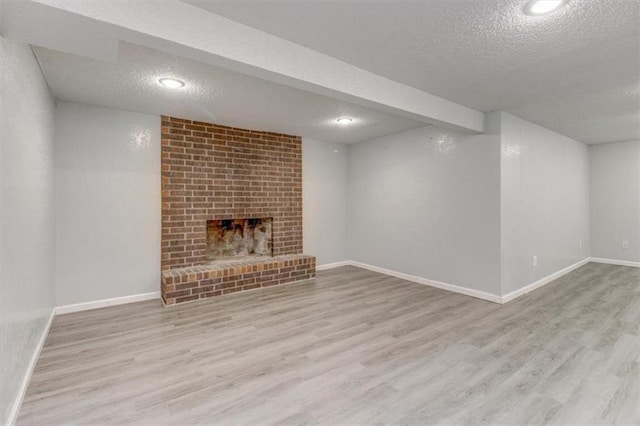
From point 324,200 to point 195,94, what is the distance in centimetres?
290

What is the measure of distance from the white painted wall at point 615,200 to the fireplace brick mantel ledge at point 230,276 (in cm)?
542

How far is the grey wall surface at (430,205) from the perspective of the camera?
3658mm

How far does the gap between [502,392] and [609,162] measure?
19.0 feet

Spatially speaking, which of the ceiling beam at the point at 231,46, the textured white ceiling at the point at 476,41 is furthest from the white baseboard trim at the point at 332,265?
the textured white ceiling at the point at 476,41

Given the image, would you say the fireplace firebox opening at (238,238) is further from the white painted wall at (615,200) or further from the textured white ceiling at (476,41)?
the white painted wall at (615,200)

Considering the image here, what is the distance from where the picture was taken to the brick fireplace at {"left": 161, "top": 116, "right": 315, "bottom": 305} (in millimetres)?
3809

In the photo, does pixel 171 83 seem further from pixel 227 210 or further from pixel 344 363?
pixel 344 363

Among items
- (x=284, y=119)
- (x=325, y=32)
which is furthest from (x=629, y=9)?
(x=284, y=119)

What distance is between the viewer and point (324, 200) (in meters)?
5.41

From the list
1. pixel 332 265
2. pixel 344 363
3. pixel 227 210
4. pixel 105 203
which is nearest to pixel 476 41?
pixel 344 363

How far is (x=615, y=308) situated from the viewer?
10.9 feet

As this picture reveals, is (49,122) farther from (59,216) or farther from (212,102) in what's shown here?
(212,102)

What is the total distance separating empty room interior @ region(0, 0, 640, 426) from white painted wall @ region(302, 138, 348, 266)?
0.05m

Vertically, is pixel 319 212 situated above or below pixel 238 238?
above
